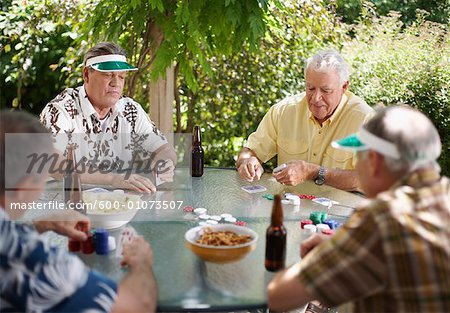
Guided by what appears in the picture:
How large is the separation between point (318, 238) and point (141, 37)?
292cm

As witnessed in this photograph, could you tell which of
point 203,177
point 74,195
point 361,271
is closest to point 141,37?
point 203,177

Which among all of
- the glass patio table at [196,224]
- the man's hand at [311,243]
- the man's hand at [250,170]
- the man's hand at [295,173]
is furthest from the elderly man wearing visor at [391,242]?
the man's hand at [250,170]

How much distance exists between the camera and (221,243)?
72.7 inches

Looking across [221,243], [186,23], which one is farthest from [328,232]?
[186,23]

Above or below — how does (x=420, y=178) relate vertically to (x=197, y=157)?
above

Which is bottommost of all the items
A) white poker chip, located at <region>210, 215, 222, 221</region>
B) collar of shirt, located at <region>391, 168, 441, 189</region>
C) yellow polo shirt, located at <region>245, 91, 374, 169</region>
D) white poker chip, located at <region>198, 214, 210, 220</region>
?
white poker chip, located at <region>198, 214, 210, 220</region>

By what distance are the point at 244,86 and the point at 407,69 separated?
162 cm

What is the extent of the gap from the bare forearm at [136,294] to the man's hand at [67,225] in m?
0.37

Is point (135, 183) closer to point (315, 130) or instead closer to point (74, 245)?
point (74, 245)

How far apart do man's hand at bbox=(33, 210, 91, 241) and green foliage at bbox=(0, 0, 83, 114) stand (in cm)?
323

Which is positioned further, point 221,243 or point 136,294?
point 221,243

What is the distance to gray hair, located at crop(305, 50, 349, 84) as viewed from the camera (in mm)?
3113

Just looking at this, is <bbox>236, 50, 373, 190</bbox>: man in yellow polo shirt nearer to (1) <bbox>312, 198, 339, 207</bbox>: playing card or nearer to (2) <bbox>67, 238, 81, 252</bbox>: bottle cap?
(1) <bbox>312, 198, 339, 207</bbox>: playing card

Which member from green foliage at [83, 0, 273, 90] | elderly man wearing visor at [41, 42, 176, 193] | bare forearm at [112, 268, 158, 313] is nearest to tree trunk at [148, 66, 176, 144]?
green foliage at [83, 0, 273, 90]
